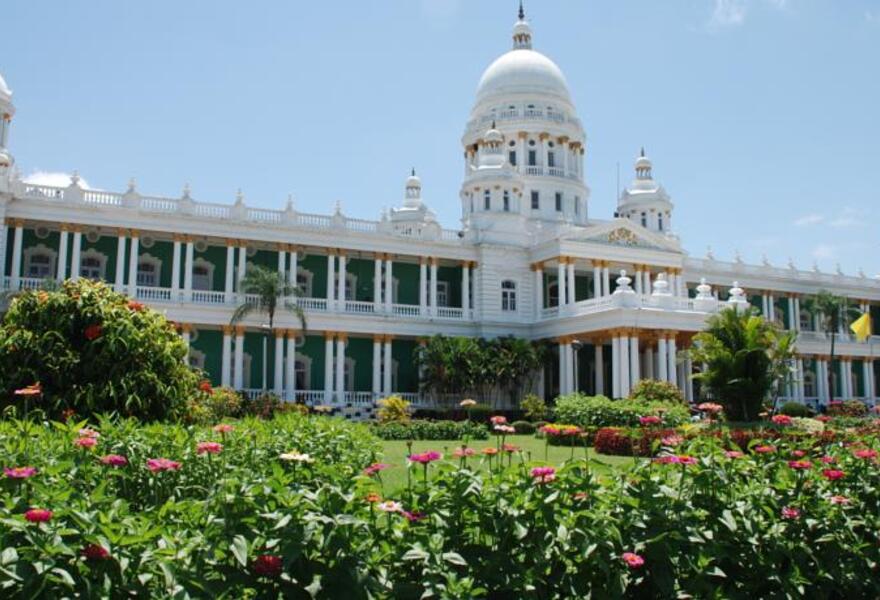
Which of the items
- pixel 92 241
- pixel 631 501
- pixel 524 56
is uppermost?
pixel 524 56

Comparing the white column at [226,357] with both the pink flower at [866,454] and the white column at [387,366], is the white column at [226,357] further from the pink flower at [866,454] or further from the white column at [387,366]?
the pink flower at [866,454]

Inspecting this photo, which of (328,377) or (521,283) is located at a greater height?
(521,283)

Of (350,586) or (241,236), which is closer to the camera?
(350,586)

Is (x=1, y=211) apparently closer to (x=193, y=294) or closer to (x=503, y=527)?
(x=193, y=294)

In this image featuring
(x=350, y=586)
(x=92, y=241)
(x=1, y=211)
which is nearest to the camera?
(x=350, y=586)

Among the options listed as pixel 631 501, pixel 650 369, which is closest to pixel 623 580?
pixel 631 501

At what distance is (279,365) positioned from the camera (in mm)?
39938

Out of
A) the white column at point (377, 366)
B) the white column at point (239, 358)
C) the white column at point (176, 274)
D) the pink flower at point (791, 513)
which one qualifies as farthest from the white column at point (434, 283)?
the pink flower at point (791, 513)

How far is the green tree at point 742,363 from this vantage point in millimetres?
26672

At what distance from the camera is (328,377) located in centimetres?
4141

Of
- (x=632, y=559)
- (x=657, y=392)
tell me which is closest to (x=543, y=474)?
(x=632, y=559)

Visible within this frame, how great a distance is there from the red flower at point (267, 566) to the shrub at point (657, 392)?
3044 centimetres

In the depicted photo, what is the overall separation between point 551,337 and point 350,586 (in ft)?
128

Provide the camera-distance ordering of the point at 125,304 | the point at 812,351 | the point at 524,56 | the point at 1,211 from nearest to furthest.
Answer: the point at 125,304 < the point at 1,211 < the point at 812,351 < the point at 524,56
